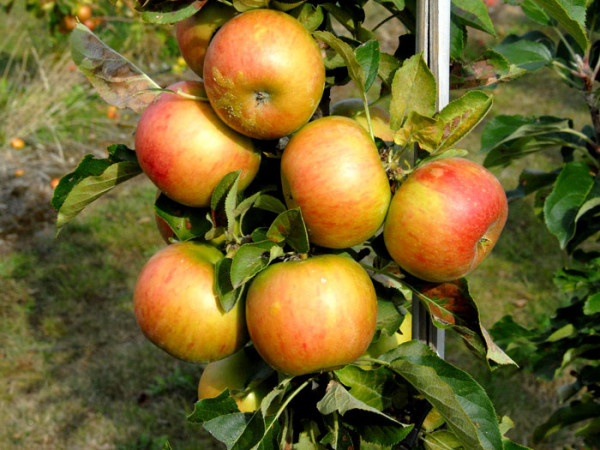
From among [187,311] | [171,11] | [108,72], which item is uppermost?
[171,11]

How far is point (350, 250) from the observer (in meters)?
0.99

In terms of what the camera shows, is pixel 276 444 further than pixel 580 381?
No

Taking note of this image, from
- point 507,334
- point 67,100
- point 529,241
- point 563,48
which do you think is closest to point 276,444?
point 507,334

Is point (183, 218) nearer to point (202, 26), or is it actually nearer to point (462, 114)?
point (202, 26)

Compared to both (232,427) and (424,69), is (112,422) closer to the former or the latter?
(232,427)

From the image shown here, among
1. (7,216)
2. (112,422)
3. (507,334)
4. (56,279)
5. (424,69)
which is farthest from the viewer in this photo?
(7,216)

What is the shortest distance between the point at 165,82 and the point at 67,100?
779 millimetres

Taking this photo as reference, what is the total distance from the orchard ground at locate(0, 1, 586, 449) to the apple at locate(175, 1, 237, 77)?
174cm

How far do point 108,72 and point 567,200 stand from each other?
1113 mm

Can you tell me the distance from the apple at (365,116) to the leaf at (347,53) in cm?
13

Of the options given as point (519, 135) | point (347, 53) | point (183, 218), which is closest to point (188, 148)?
point (183, 218)

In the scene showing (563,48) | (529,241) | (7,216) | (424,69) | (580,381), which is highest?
(424,69)

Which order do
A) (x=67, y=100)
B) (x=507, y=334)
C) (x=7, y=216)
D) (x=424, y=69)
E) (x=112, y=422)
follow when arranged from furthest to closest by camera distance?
1. (x=67, y=100)
2. (x=7, y=216)
3. (x=112, y=422)
4. (x=507, y=334)
5. (x=424, y=69)

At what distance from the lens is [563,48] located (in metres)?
1.75
